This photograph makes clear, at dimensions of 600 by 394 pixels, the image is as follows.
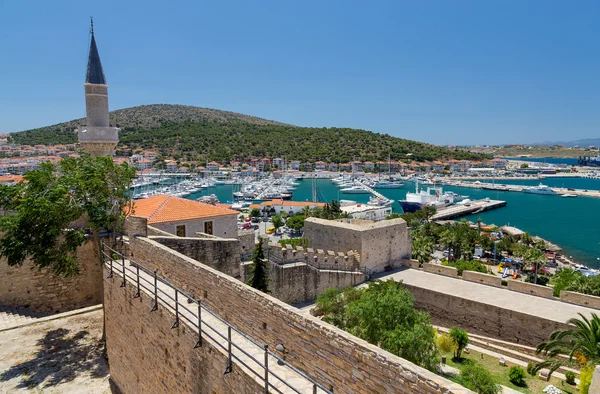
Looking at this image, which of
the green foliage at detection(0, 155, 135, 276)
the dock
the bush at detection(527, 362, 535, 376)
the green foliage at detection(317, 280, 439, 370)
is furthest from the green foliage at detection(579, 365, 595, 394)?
the dock

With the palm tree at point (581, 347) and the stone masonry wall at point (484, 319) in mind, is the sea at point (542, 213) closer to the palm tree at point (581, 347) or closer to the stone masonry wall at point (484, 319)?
the stone masonry wall at point (484, 319)

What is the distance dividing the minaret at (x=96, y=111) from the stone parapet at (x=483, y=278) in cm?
1928

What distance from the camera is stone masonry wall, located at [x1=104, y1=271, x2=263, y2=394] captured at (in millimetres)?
4750

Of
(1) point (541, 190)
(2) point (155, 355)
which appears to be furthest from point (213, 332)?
(1) point (541, 190)

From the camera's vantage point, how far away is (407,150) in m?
163

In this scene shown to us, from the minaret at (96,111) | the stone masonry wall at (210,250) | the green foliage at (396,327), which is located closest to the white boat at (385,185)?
the minaret at (96,111)

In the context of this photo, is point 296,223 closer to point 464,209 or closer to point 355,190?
point 464,209

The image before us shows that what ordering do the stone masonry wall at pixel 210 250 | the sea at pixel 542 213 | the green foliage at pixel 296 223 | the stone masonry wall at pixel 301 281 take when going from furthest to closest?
the sea at pixel 542 213 < the green foliage at pixel 296 223 < the stone masonry wall at pixel 301 281 < the stone masonry wall at pixel 210 250

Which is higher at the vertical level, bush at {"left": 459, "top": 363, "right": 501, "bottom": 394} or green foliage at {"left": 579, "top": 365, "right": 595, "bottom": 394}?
green foliage at {"left": 579, "top": 365, "right": 595, "bottom": 394}

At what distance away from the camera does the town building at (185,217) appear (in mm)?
14789

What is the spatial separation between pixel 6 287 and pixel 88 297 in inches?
84.1

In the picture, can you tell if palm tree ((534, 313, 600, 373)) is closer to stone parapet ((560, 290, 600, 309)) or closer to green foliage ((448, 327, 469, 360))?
green foliage ((448, 327, 469, 360))

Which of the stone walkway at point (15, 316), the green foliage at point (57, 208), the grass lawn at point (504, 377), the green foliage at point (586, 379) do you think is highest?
the green foliage at point (57, 208)

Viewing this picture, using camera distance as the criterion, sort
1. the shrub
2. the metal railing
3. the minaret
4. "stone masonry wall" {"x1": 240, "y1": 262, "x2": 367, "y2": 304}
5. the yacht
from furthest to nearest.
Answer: the yacht, "stone masonry wall" {"x1": 240, "y1": 262, "x2": 367, "y2": 304}, the minaret, the shrub, the metal railing
